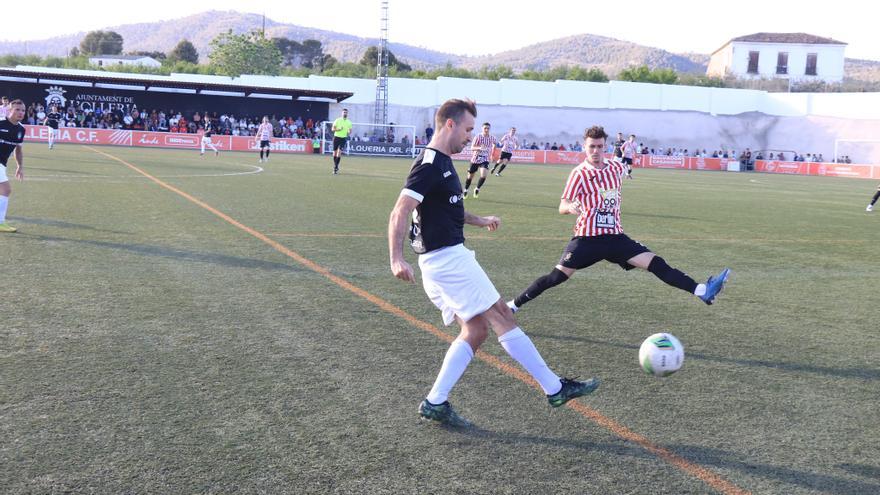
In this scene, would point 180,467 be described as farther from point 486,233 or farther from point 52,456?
point 486,233

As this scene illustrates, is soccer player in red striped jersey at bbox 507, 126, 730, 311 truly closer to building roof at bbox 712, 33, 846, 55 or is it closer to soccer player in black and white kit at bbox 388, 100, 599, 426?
soccer player in black and white kit at bbox 388, 100, 599, 426

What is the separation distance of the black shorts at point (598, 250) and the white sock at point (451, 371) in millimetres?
2692

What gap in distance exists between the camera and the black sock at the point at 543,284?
23.5 feet

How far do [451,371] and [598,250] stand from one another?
115 inches

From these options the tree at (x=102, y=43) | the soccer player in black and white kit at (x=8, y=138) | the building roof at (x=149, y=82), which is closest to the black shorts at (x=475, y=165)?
the soccer player in black and white kit at (x=8, y=138)

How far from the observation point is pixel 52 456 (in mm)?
3863

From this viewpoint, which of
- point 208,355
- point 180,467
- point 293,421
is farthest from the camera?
point 208,355

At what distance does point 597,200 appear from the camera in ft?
23.5

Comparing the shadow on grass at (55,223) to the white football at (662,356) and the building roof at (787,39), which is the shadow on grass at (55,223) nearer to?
the white football at (662,356)

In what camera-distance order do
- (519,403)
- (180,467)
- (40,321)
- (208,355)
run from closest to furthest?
(180,467), (519,403), (208,355), (40,321)

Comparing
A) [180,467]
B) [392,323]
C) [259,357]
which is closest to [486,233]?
[392,323]

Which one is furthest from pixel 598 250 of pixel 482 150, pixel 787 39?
pixel 787 39

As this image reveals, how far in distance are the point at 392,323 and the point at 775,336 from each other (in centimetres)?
326

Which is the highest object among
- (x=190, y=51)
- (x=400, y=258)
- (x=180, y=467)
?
(x=190, y=51)
